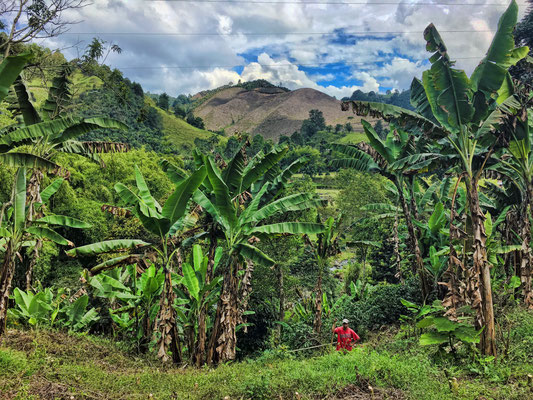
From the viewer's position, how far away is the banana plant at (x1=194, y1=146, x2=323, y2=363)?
742 cm

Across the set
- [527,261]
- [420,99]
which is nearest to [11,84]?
[420,99]

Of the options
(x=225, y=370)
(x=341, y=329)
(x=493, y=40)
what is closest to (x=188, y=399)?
(x=225, y=370)

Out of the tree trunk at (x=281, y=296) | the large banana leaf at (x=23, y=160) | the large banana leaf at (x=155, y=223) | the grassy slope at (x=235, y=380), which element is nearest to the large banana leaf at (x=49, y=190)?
the large banana leaf at (x=23, y=160)

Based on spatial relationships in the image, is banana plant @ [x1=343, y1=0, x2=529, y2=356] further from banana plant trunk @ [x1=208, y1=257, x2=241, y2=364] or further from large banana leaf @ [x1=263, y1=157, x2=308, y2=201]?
banana plant trunk @ [x1=208, y1=257, x2=241, y2=364]

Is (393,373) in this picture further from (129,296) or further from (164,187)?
(164,187)

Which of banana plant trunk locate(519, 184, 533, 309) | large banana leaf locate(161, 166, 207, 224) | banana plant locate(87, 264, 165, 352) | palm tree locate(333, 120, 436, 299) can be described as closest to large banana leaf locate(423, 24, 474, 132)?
banana plant trunk locate(519, 184, 533, 309)

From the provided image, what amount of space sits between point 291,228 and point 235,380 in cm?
327

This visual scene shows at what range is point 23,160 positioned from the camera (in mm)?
6316

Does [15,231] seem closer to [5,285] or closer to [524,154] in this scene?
[5,285]

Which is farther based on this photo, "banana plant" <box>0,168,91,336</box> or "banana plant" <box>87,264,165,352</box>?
"banana plant" <box>87,264,165,352</box>

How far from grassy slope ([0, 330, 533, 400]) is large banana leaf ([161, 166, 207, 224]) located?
3.08 m

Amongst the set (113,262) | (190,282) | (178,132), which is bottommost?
(190,282)

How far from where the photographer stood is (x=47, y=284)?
16.3 meters

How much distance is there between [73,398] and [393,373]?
4.66 m
